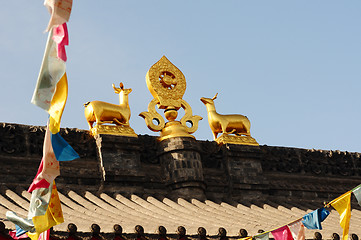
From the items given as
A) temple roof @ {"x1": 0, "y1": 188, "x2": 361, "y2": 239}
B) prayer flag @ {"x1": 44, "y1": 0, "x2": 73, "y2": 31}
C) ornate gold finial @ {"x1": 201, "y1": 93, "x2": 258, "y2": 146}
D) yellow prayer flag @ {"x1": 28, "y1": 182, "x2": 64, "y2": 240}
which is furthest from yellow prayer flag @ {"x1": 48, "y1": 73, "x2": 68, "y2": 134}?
ornate gold finial @ {"x1": 201, "y1": 93, "x2": 258, "y2": 146}

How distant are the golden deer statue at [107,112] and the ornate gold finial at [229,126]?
5.77 ft

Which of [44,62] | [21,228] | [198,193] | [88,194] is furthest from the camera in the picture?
[198,193]

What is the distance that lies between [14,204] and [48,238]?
2979 millimetres

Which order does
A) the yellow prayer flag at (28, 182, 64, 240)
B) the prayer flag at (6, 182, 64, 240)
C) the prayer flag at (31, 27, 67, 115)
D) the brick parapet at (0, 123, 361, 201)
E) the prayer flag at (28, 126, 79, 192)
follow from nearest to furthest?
1. the prayer flag at (31, 27, 67, 115)
2. the prayer flag at (28, 126, 79, 192)
3. the prayer flag at (6, 182, 64, 240)
4. the yellow prayer flag at (28, 182, 64, 240)
5. the brick parapet at (0, 123, 361, 201)

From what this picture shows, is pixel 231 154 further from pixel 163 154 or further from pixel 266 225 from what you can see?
pixel 266 225

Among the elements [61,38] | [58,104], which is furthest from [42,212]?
[61,38]

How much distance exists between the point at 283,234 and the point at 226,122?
4994 mm

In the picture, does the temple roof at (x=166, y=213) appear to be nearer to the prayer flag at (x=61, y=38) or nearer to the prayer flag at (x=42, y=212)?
the prayer flag at (x=42, y=212)

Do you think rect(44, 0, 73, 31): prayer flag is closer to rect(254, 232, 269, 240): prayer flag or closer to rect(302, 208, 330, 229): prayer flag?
rect(254, 232, 269, 240): prayer flag

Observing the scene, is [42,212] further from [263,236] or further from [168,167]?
[168,167]

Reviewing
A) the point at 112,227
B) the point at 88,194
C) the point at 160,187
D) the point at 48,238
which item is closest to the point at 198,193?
the point at 160,187

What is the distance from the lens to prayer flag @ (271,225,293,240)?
30.1 ft

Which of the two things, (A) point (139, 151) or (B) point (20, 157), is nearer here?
(B) point (20, 157)

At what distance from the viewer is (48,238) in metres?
7.79
